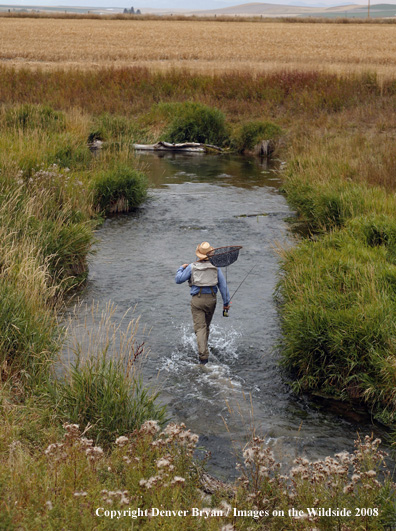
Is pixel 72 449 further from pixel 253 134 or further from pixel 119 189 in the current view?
pixel 253 134

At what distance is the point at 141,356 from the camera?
7812 mm

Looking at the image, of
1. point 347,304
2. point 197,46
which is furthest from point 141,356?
point 197,46

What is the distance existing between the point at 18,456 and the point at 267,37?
6051cm

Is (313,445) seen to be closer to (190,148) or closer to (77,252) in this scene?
(77,252)

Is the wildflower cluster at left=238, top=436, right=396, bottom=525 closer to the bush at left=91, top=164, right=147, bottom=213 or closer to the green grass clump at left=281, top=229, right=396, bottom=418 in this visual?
the green grass clump at left=281, top=229, right=396, bottom=418

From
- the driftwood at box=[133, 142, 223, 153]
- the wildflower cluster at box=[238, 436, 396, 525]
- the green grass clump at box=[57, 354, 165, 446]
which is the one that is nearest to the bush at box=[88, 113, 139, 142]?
the driftwood at box=[133, 142, 223, 153]

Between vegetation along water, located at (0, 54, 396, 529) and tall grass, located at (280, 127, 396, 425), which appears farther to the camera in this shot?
tall grass, located at (280, 127, 396, 425)

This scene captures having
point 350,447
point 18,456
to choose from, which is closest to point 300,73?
point 350,447

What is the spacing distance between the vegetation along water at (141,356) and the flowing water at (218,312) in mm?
299

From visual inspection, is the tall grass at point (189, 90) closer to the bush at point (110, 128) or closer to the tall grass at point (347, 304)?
the bush at point (110, 128)

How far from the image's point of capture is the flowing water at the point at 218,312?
6.64m

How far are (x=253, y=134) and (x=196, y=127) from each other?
7.63ft

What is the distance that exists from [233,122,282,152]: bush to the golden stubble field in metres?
9.07

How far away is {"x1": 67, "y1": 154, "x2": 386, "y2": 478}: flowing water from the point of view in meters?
6.64
